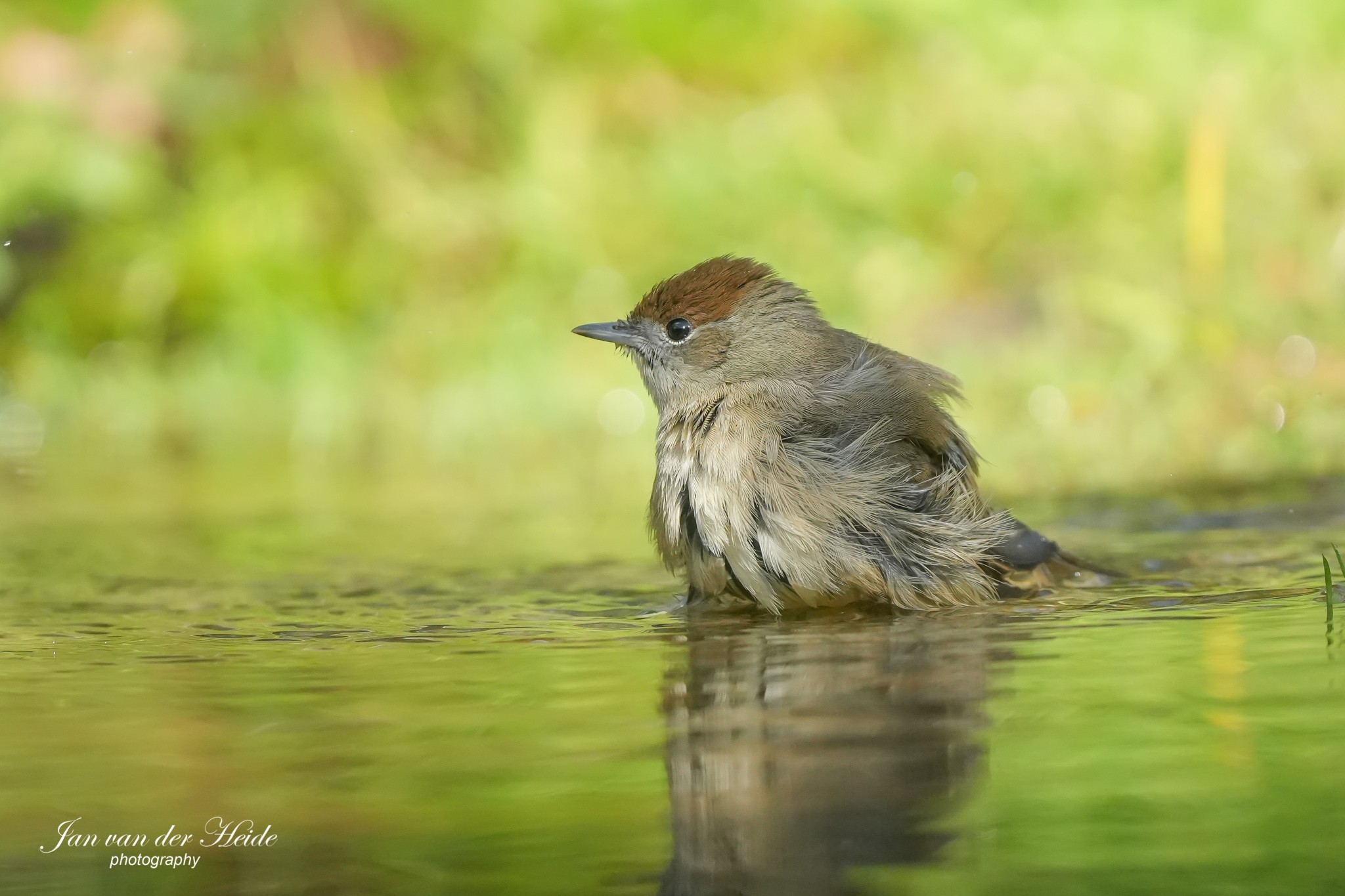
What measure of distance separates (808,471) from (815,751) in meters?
1.87

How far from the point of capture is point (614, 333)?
572 cm

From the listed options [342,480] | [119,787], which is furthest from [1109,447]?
[119,787]

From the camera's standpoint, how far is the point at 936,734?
3.01 metres

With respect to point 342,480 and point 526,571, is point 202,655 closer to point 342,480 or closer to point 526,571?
point 526,571

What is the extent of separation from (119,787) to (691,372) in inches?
111

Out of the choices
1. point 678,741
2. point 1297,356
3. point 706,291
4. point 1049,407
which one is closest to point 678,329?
point 706,291

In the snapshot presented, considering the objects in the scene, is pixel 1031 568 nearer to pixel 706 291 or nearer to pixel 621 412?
pixel 706 291

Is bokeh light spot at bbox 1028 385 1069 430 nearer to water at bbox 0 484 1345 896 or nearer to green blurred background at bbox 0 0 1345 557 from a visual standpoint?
green blurred background at bbox 0 0 1345 557

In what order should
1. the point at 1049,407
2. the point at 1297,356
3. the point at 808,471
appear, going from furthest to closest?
the point at 1297,356 → the point at 1049,407 → the point at 808,471

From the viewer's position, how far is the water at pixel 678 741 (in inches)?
94.5

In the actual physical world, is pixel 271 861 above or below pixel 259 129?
below

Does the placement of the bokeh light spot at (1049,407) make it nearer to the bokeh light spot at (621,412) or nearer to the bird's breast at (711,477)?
the bokeh light spot at (621,412)

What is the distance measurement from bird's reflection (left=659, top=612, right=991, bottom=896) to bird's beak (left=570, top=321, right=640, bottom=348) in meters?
1.63

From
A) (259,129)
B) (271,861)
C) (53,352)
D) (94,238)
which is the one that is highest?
(259,129)
